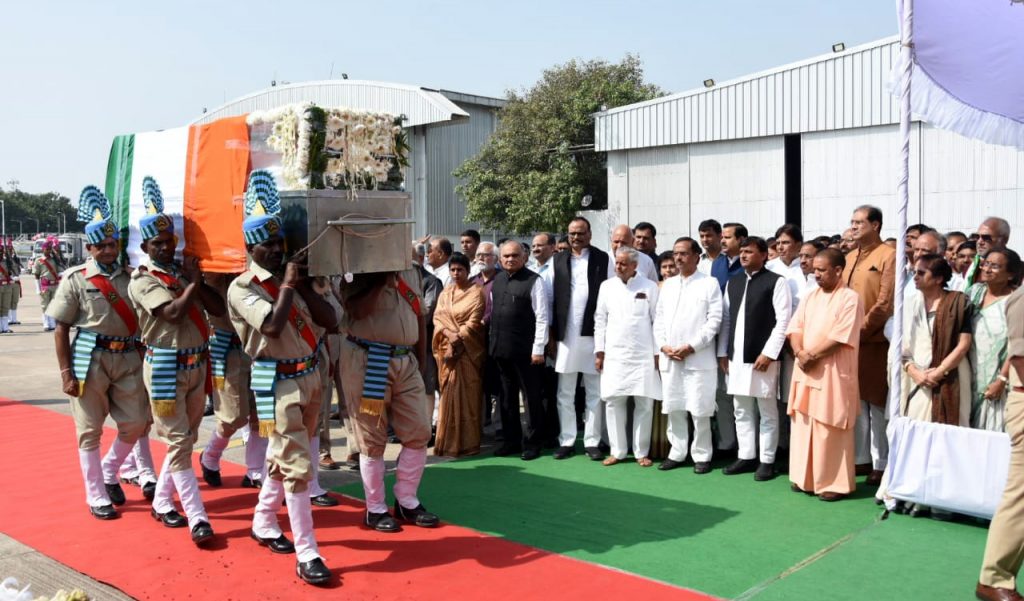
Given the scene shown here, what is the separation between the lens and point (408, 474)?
5598 millimetres

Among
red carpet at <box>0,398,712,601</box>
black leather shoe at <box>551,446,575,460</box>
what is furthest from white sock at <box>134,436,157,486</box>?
black leather shoe at <box>551,446,575,460</box>

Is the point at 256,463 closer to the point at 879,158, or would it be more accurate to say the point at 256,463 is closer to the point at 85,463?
the point at 85,463

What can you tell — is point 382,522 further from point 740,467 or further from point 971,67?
point 971,67

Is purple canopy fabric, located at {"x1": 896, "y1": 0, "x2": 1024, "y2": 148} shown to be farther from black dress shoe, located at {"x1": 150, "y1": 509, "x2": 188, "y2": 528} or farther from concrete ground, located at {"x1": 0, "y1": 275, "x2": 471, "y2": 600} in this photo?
black dress shoe, located at {"x1": 150, "y1": 509, "x2": 188, "y2": 528}

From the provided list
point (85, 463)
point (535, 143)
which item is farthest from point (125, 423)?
point (535, 143)

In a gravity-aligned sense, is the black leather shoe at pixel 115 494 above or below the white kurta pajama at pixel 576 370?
below

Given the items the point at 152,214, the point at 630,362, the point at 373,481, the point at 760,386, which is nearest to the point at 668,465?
the point at 630,362

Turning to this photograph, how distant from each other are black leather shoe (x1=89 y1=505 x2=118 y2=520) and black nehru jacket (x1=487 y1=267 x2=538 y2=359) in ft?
10.6

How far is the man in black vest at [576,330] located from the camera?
7434 mm

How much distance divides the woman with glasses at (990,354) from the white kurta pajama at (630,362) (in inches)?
92.4

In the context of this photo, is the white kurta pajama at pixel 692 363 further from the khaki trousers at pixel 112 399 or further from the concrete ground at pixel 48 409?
the khaki trousers at pixel 112 399

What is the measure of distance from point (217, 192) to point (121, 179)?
1.19 m

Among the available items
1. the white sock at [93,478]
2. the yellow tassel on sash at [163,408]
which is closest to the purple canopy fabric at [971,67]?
the yellow tassel on sash at [163,408]

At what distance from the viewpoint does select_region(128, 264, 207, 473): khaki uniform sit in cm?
539
